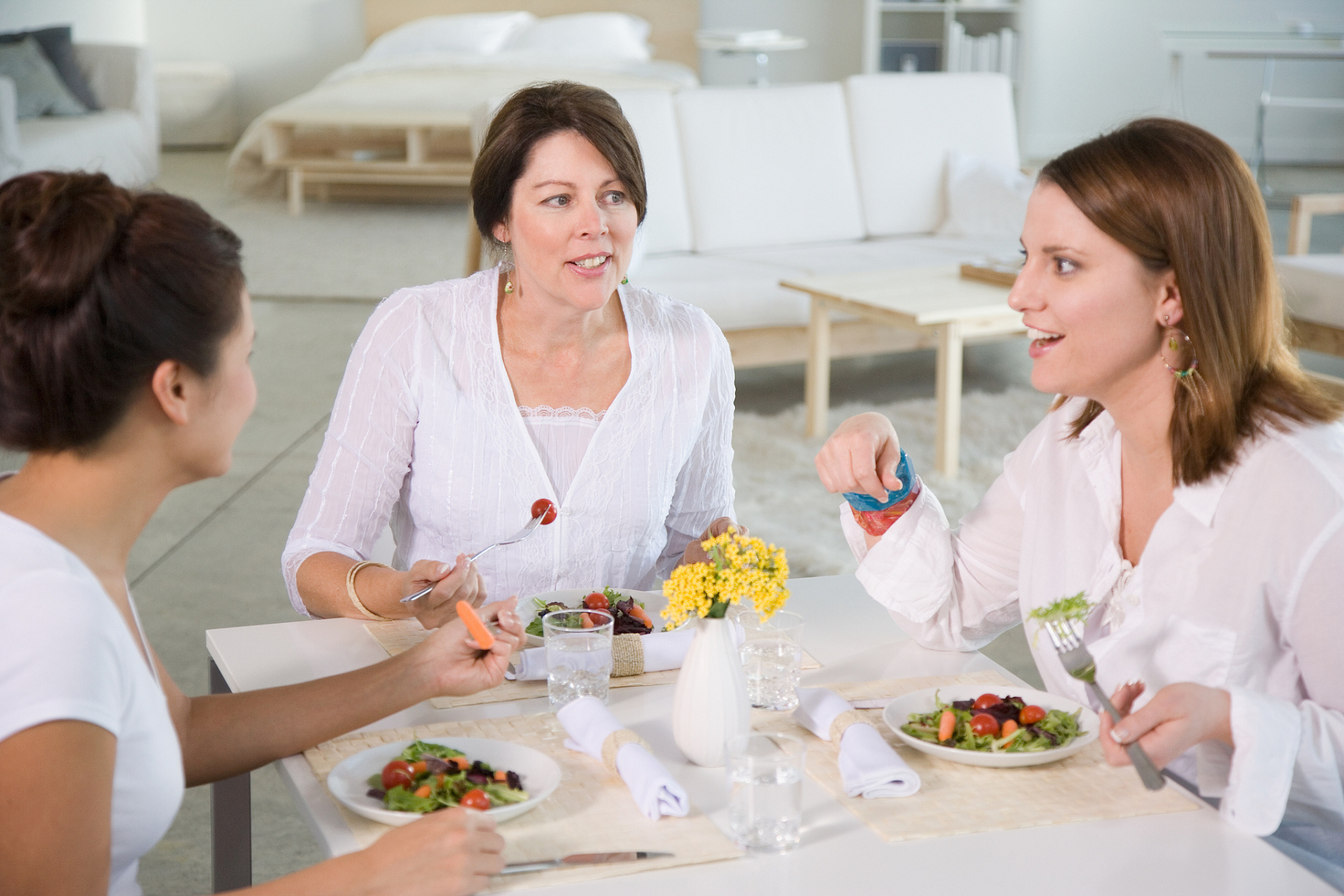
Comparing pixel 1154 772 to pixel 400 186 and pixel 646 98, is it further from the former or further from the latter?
pixel 400 186

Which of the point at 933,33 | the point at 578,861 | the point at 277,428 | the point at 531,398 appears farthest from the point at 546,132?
the point at 933,33

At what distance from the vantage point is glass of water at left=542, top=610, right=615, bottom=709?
1.34m

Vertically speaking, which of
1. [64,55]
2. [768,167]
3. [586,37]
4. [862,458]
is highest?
[586,37]

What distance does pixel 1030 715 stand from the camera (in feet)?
4.11

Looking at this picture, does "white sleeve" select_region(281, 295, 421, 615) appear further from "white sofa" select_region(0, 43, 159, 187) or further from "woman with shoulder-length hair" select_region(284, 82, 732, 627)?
"white sofa" select_region(0, 43, 159, 187)

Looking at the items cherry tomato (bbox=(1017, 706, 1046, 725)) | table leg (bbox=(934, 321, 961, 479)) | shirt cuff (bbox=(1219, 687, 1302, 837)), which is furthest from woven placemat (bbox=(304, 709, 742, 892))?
table leg (bbox=(934, 321, 961, 479))

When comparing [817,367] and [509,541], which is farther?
[817,367]

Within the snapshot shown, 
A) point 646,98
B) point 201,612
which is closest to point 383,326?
point 201,612

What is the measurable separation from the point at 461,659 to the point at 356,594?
349mm

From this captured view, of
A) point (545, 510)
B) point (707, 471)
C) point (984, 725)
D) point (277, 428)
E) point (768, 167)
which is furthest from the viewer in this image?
point (768, 167)

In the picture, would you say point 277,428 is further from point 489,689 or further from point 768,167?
point 489,689

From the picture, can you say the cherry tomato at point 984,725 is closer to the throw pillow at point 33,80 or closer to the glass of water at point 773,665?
the glass of water at point 773,665

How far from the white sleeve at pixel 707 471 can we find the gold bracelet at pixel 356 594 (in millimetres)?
474

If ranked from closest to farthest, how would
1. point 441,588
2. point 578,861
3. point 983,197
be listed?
1. point 578,861
2. point 441,588
3. point 983,197
